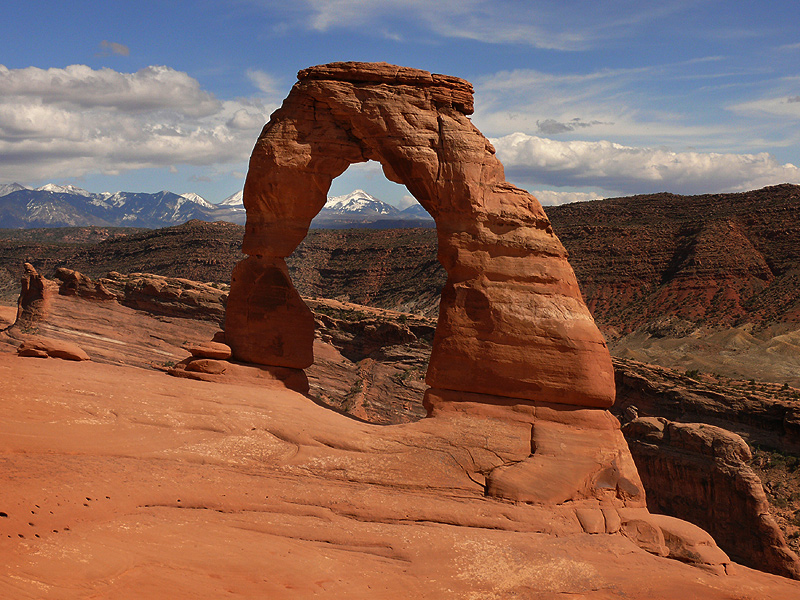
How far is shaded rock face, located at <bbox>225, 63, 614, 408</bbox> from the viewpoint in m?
15.0

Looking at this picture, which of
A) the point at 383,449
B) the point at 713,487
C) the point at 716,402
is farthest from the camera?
the point at 716,402

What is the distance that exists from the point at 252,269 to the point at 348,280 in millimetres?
70506

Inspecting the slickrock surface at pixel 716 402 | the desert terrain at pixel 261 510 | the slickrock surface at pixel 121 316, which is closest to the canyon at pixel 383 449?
the desert terrain at pixel 261 510

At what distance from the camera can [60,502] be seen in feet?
29.5

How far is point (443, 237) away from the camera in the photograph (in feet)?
52.5

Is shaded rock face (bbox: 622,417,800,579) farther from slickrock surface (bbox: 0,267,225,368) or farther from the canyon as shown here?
slickrock surface (bbox: 0,267,225,368)

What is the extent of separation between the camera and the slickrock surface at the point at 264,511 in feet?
27.4

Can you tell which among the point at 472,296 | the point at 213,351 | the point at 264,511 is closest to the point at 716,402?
the point at 472,296

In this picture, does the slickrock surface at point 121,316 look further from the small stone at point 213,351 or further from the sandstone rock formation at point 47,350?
the sandstone rock formation at point 47,350

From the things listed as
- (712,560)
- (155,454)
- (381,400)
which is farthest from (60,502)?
(381,400)

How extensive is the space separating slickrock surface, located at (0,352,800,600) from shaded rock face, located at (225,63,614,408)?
1.86 m

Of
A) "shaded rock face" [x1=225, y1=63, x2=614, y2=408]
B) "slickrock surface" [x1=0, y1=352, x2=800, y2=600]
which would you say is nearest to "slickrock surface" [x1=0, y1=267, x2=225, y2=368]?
"shaded rock face" [x1=225, y1=63, x2=614, y2=408]

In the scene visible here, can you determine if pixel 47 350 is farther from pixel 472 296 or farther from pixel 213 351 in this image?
pixel 472 296

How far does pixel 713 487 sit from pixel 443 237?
1648cm
